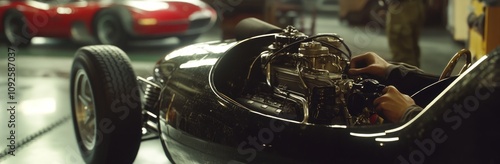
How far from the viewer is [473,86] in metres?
1.98

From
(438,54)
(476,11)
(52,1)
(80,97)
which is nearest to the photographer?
(80,97)

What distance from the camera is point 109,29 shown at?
962 centimetres

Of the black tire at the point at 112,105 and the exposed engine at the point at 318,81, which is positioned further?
the black tire at the point at 112,105

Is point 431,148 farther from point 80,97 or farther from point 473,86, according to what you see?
point 80,97

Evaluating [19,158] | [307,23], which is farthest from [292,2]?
[19,158]

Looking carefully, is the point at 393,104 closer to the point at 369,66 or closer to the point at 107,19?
the point at 369,66

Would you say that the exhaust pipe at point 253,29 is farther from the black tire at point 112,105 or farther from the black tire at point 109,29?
the black tire at point 109,29

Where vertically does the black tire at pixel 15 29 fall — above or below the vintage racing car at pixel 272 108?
below

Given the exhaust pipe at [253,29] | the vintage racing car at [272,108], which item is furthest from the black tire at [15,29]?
the exhaust pipe at [253,29]

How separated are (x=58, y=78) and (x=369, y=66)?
498cm

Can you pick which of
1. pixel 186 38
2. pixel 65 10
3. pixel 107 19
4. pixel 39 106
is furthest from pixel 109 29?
pixel 39 106

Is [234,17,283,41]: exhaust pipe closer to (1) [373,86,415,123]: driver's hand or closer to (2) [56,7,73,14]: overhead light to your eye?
(1) [373,86,415,123]: driver's hand

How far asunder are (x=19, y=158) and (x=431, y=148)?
287 cm

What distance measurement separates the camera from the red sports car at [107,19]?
30.2ft
